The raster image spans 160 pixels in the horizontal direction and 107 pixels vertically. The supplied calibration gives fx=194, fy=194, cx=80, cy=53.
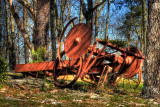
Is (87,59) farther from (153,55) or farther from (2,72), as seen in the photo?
(2,72)

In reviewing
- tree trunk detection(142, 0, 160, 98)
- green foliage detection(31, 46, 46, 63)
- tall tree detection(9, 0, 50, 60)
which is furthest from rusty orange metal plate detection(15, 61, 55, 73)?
tree trunk detection(142, 0, 160, 98)

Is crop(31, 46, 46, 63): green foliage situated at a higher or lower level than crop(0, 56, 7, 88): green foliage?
higher

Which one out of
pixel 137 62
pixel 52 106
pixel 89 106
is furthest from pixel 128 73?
pixel 52 106

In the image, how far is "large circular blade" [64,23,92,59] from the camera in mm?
7465

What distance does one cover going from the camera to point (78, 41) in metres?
7.54

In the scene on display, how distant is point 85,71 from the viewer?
764 centimetres

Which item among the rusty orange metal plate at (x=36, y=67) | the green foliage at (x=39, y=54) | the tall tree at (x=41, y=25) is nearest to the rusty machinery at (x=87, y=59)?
the rusty orange metal plate at (x=36, y=67)

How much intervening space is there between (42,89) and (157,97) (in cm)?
433

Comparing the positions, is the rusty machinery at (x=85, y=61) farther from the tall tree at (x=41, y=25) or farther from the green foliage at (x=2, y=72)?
the tall tree at (x=41, y=25)

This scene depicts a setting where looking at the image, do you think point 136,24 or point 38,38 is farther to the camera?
point 136,24

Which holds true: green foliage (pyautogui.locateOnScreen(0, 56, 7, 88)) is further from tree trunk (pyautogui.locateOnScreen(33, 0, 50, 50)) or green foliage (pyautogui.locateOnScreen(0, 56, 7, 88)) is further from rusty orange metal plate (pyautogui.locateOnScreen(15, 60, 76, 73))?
tree trunk (pyautogui.locateOnScreen(33, 0, 50, 50))

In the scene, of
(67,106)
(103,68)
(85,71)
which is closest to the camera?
(67,106)

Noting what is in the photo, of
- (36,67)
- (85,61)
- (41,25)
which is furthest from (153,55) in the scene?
(41,25)

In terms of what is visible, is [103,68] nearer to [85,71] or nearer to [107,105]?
[85,71]
